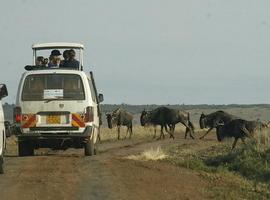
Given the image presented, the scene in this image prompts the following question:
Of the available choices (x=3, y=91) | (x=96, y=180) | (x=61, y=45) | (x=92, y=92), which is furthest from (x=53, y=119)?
(x=96, y=180)

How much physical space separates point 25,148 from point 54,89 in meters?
2.38

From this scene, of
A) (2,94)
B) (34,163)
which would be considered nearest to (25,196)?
(2,94)

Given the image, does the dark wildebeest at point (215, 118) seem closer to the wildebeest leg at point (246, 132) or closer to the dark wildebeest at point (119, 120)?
Answer: the wildebeest leg at point (246, 132)

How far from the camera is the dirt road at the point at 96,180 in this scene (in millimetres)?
13617

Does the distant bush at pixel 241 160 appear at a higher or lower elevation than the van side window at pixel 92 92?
lower

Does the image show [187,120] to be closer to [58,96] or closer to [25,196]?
[58,96]

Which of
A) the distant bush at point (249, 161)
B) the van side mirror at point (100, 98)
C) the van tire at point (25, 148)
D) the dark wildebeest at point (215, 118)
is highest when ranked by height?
the van side mirror at point (100, 98)

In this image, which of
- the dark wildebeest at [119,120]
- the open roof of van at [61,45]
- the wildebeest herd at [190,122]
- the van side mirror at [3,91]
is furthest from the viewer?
the dark wildebeest at [119,120]

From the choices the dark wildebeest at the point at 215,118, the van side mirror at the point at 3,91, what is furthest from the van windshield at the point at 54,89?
the dark wildebeest at the point at 215,118

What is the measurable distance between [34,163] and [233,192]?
224 inches

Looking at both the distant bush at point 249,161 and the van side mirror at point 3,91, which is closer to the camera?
the van side mirror at point 3,91

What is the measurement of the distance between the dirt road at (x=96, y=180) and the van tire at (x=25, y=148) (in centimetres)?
248

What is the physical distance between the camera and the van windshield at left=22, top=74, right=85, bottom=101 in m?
20.9

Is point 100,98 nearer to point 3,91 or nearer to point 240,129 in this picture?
point 3,91
